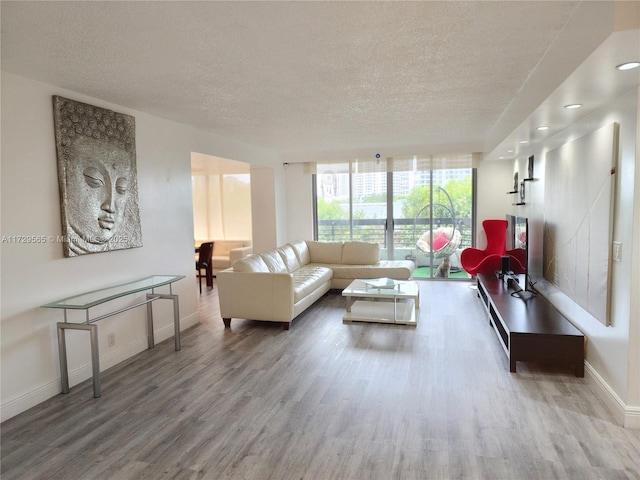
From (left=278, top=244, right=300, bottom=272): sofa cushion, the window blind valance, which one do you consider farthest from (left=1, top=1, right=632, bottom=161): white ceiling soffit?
the window blind valance

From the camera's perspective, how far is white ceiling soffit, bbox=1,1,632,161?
1.95m

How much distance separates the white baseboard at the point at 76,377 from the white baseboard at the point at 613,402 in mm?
3888

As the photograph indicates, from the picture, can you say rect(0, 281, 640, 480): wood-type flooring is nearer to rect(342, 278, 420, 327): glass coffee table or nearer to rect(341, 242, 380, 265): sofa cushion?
rect(342, 278, 420, 327): glass coffee table

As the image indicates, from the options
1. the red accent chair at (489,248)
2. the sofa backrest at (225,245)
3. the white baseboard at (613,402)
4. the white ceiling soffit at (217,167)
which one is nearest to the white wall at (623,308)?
the white baseboard at (613,402)

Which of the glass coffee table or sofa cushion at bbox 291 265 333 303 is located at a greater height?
sofa cushion at bbox 291 265 333 303

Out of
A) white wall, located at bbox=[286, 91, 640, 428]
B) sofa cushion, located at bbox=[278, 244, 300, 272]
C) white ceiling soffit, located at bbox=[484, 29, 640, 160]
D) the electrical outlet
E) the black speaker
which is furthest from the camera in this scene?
sofa cushion, located at bbox=[278, 244, 300, 272]

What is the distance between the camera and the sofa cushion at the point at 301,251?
20.9ft

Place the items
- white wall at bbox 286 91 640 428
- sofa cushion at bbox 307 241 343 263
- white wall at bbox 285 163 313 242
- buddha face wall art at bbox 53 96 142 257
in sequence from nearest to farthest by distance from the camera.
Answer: white wall at bbox 286 91 640 428
buddha face wall art at bbox 53 96 142 257
sofa cushion at bbox 307 241 343 263
white wall at bbox 285 163 313 242

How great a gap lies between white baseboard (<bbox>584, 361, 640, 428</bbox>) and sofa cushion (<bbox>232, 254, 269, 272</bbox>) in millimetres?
3351

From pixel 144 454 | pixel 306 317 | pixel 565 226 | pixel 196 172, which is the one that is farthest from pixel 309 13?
pixel 196 172

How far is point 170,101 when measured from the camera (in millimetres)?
3570

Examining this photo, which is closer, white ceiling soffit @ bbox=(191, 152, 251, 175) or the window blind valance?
white ceiling soffit @ bbox=(191, 152, 251, 175)

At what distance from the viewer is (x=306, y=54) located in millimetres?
2525

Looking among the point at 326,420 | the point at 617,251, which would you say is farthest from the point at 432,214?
the point at 326,420
